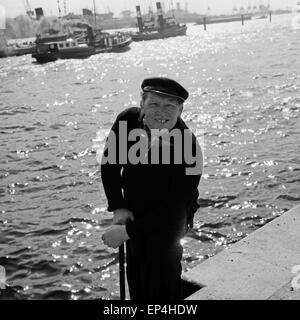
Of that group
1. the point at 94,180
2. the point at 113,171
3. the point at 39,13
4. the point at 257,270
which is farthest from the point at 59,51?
the point at 113,171

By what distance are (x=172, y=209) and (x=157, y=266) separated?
51 cm

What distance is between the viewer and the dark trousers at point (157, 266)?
2.91 meters

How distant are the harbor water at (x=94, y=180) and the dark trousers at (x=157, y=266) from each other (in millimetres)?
3420

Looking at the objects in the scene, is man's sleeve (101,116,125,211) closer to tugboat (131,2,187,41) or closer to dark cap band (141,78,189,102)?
dark cap band (141,78,189,102)

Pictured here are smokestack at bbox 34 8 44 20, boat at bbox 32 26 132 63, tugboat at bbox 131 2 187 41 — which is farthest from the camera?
tugboat at bbox 131 2 187 41

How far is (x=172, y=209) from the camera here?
8.95 ft

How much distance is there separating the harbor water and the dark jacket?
12.4 ft

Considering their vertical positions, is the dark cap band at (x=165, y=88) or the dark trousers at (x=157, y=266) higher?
the dark cap band at (x=165, y=88)

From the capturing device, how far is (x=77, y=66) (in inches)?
2093

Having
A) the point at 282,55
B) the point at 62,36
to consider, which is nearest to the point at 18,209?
the point at 282,55

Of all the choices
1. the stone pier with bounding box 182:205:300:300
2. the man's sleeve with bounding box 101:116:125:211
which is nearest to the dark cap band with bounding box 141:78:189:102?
the man's sleeve with bounding box 101:116:125:211

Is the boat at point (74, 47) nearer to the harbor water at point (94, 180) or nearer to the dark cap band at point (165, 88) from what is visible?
the harbor water at point (94, 180)

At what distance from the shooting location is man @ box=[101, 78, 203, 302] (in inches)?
107

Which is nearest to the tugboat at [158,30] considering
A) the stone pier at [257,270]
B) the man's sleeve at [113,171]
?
the stone pier at [257,270]
